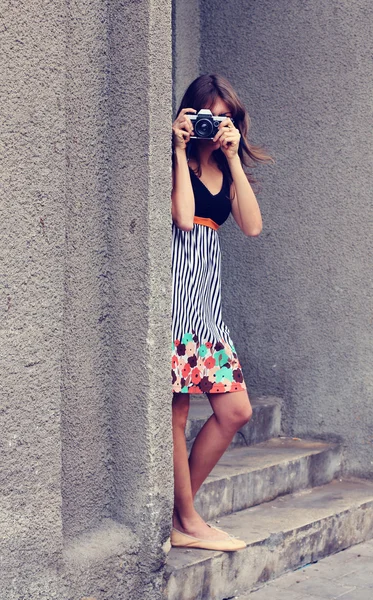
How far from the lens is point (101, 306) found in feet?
10.5

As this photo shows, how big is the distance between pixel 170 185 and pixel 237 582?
5.30 feet

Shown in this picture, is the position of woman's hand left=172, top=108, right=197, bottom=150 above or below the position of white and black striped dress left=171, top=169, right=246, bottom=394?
above

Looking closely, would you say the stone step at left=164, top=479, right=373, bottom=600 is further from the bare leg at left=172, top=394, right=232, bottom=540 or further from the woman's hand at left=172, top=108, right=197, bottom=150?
the woman's hand at left=172, top=108, right=197, bottom=150

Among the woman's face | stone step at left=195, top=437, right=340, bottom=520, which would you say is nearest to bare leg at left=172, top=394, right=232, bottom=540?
stone step at left=195, top=437, right=340, bottom=520

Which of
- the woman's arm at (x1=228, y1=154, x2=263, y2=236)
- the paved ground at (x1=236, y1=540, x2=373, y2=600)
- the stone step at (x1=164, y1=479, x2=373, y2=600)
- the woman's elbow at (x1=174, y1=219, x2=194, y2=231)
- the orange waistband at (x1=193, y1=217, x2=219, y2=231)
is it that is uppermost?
the woman's arm at (x1=228, y1=154, x2=263, y2=236)

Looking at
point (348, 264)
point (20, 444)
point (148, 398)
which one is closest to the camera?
point (20, 444)

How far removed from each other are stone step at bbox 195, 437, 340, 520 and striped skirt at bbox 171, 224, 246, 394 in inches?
27.1

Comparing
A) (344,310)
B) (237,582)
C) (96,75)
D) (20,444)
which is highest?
(96,75)

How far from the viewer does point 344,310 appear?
500 cm

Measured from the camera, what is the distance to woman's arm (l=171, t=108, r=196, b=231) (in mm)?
3344

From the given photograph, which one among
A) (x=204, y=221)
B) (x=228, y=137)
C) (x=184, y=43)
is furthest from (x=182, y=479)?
(x=184, y=43)

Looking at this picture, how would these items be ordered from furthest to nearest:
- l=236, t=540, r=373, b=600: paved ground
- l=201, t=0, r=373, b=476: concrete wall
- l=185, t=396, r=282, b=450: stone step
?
1. l=201, t=0, r=373, b=476: concrete wall
2. l=185, t=396, r=282, b=450: stone step
3. l=236, t=540, r=373, b=600: paved ground

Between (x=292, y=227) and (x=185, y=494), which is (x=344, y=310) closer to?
(x=292, y=227)

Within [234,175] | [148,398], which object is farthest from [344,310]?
[148,398]
